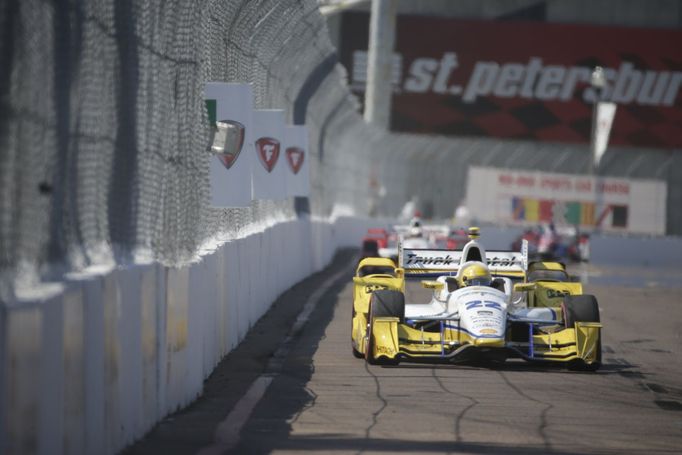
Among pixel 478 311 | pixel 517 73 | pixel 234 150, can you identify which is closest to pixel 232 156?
pixel 234 150

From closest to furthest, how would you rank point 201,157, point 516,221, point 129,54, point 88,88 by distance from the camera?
point 88,88
point 129,54
point 201,157
point 516,221

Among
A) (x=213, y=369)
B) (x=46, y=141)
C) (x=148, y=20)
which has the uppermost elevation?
(x=148, y=20)

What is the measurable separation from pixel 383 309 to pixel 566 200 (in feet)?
117

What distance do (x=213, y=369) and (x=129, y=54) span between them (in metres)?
4.13

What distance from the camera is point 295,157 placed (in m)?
23.3

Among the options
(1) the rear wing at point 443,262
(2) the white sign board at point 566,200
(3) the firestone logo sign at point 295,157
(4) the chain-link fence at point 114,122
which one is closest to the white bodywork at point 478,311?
(1) the rear wing at point 443,262

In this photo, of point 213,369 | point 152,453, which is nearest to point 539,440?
point 152,453

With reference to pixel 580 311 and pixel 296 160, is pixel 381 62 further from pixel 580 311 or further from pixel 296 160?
pixel 580 311

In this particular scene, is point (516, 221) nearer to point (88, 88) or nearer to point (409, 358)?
point (409, 358)

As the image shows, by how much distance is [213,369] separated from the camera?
12578mm

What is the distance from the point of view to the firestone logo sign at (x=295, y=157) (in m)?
22.9

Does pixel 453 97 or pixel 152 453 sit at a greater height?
pixel 453 97

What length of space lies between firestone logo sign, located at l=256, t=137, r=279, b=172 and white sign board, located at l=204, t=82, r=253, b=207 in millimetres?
5057

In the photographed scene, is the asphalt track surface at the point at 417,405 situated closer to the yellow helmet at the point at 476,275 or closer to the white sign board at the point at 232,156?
the yellow helmet at the point at 476,275
